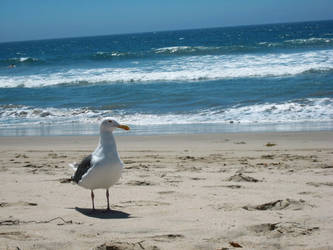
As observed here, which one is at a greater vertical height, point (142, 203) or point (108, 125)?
point (108, 125)

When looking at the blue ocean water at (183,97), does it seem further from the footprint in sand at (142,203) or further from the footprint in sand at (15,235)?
the footprint in sand at (15,235)

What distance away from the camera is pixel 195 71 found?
19.7m

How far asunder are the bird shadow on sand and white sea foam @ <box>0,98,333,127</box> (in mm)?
6089

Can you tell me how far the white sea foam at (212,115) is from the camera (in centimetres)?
966

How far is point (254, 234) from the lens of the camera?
3.02 m

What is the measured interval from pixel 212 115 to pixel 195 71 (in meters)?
9.53

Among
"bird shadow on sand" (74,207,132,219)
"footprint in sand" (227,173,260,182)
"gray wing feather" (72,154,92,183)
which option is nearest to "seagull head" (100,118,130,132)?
"gray wing feather" (72,154,92,183)

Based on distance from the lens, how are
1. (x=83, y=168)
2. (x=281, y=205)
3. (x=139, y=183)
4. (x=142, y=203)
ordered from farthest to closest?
(x=139, y=183)
(x=142, y=203)
(x=83, y=168)
(x=281, y=205)

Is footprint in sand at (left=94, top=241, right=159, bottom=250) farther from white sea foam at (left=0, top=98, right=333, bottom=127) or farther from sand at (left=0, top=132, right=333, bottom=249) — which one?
white sea foam at (left=0, top=98, right=333, bottom=127)

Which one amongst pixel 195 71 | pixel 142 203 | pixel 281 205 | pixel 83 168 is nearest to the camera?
pixel 281 205

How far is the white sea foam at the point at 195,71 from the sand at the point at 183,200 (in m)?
11.3

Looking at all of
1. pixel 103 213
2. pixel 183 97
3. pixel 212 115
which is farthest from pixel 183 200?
pixel 183 97

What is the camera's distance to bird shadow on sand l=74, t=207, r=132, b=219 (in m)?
3.56

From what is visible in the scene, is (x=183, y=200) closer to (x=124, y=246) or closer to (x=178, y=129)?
(x=124, y=246)
